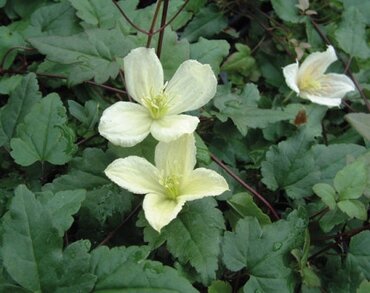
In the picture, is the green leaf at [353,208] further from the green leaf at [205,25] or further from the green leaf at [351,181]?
the green leaf at [205,25]

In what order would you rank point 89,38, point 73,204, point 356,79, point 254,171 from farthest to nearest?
point 356,79 < point 254,171 < point 89,38 < point 73,204

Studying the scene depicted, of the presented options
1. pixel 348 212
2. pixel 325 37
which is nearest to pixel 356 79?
pixel 325 37

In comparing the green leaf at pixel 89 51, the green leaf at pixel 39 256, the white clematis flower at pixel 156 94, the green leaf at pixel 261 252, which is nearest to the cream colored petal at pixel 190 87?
the white clematis flower at pixel 156 94

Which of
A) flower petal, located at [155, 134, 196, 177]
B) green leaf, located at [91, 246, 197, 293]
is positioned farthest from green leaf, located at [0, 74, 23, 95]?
green leaf, located at [91, 246, 197, 293]

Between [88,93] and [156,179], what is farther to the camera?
[88,93]

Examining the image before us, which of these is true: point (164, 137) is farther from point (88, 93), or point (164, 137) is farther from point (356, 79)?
point (356, 79)

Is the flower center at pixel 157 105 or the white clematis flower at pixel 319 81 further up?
the flower center at pixel 157 105

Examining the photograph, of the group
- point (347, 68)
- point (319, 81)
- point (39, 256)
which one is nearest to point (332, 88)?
point (319, 81)
